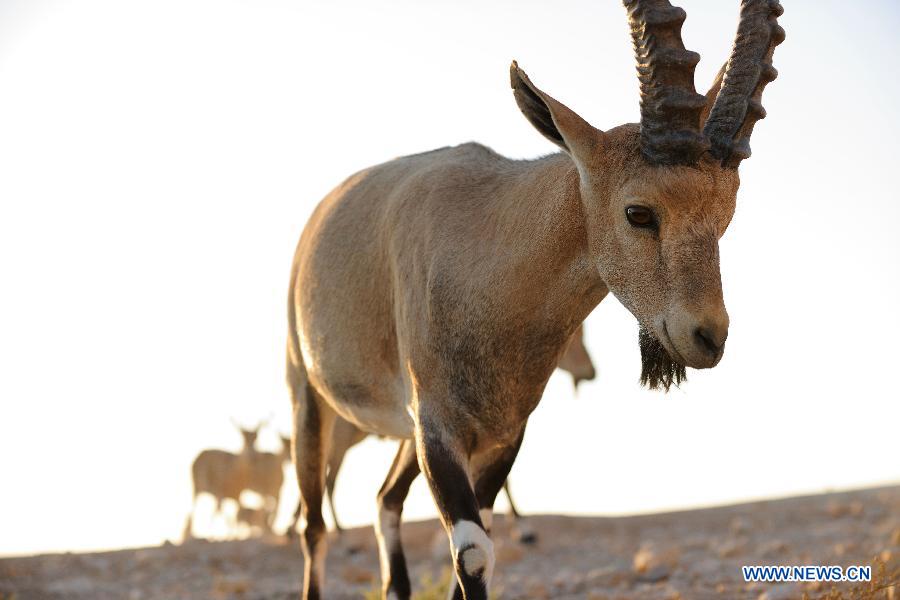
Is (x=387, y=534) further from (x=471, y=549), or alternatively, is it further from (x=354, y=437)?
(x=354, y=437)

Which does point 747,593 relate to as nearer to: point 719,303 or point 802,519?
point 719,303

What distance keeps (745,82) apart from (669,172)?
0.53 metres

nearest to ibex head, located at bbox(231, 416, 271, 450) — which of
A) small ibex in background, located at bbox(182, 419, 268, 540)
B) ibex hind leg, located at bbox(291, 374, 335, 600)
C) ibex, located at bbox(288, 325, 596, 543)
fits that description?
small ibex in background, located at bbox(182, 419, 268, 540)

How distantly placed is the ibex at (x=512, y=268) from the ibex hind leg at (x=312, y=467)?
34 centimetres

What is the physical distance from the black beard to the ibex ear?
0.76 m

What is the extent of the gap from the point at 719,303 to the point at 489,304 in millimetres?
1111

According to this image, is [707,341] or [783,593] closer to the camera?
[707,341]

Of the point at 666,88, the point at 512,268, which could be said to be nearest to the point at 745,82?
the point at 666,88

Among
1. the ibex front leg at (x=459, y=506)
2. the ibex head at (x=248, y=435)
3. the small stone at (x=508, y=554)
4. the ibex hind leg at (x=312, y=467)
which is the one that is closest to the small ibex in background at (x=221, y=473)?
the ibex head at (x=248, y=435)

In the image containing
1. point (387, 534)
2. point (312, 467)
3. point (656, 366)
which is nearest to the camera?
point (656, 366)

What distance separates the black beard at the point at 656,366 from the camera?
443 centimetres

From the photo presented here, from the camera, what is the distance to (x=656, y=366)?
4504 millimetres

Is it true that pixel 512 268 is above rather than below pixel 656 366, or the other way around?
above

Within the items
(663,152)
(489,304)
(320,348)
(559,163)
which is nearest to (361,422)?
(320,348)
